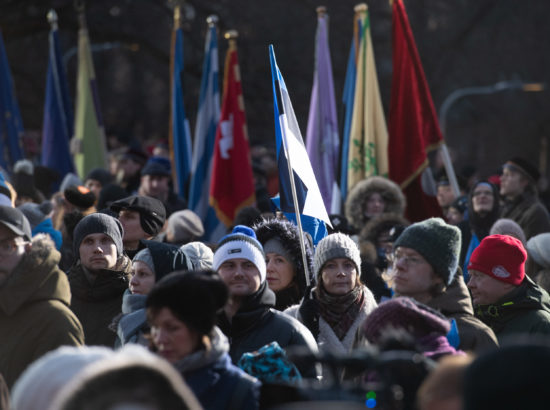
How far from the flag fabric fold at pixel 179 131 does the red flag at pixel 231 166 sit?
101cm

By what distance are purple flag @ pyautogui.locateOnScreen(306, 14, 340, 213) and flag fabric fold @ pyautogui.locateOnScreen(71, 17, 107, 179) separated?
3211mm

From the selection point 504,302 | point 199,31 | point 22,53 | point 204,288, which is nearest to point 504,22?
point 199,31

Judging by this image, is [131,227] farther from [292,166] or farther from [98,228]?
[292,166]

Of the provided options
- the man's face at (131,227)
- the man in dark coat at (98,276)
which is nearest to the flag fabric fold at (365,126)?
the man's face at (131,227)

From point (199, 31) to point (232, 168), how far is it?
10.4m

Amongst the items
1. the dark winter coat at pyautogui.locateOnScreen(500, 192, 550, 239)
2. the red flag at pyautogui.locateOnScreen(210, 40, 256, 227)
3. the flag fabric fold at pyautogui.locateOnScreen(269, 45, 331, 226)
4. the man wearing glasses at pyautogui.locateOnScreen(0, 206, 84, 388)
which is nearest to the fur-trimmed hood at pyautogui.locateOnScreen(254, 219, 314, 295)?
the flag fabric fold at pyautogui.locateOnScreen(269, 45, 331, 226)

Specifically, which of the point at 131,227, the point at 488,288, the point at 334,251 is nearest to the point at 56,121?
the point at 131,227

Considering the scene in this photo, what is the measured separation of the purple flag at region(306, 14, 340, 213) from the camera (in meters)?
10.3

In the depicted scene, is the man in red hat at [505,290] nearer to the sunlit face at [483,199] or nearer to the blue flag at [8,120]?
the sunlit face at [483,199]

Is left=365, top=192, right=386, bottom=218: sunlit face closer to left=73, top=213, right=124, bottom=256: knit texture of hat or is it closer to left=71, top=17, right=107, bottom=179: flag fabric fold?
left=73, top=213, right=124, bottom=256: knit texture of hat

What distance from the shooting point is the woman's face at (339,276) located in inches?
215

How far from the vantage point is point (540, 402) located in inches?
90.0

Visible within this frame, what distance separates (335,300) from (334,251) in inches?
11.6

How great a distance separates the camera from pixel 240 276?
5059 mm
